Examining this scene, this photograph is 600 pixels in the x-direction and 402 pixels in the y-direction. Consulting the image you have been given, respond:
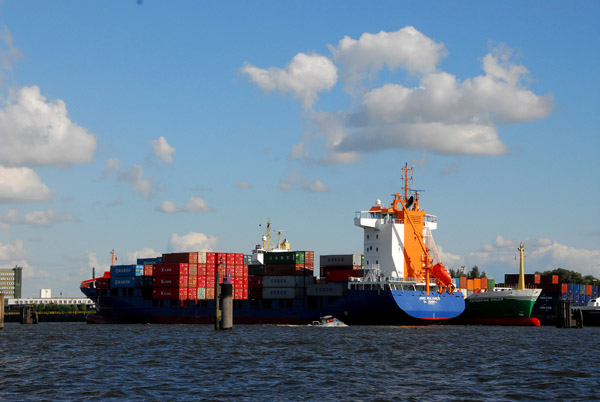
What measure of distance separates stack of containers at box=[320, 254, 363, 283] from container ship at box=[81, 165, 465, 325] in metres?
0.11

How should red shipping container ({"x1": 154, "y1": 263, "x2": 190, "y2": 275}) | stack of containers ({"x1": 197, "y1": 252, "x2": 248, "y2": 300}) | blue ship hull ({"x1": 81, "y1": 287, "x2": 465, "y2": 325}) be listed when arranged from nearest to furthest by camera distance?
blue ship hull ({"x1": 81, "y1": 287, "x2": 465, "y2": 325}) < stack of containers ({"x1": 197, "y1": 252, "x2": 248, "y2": 300}) < red shipping container ({"x1": 154, "y1": 263, "x2": 190, "y2": 275})

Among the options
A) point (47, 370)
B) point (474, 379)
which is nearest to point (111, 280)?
point (47, 370)

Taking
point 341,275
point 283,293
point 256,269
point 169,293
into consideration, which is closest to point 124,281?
point 169,293

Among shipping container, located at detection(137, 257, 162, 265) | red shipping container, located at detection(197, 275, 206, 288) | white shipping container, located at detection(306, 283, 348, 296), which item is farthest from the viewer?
shipping container, located at detection(137, 257, 162, 265)

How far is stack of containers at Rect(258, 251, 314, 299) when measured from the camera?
83312mm

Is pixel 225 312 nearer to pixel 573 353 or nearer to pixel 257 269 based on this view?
pixel 257 269

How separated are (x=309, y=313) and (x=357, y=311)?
278 inches

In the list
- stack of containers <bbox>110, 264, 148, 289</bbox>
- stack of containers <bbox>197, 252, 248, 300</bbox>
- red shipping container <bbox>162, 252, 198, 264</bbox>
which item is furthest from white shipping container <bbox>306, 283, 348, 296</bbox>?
stack of containers <bbox>110, 264, 148, 289</bbox>

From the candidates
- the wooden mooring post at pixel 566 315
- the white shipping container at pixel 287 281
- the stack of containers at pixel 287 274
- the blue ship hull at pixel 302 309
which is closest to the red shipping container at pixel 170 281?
the blue ship hull at pixel 302 309

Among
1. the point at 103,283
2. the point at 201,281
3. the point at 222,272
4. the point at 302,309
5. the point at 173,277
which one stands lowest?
the point at 302,309

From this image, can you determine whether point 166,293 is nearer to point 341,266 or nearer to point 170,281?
point 170,281

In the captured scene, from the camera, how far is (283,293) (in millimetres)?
84000

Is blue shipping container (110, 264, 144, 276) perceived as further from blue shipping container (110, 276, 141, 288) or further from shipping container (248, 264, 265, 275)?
shipping container (248, 264, 265, 275)

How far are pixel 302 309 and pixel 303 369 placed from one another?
45.0 metres
